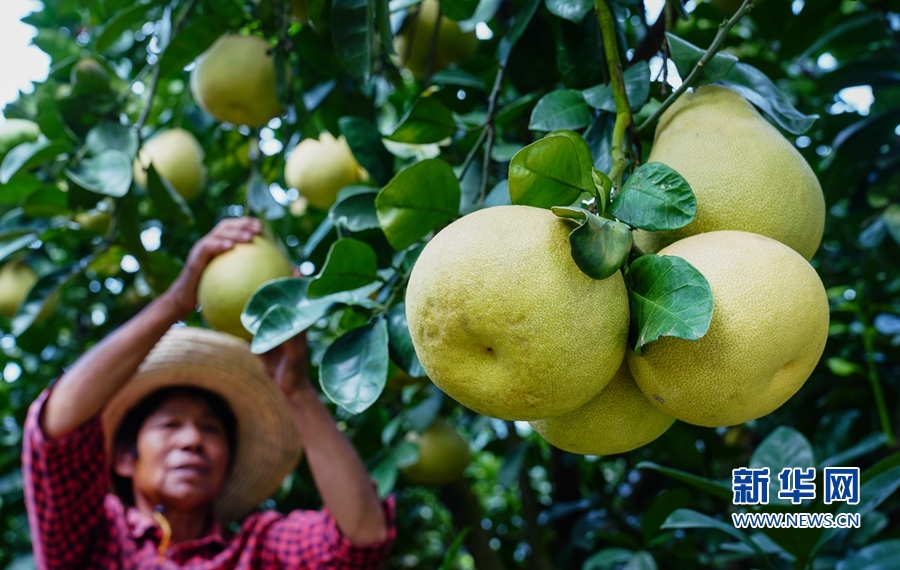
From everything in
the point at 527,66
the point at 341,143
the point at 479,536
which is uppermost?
the point at 527,66

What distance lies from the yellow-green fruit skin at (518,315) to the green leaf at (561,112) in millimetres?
252

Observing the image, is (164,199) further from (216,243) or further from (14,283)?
(14,283)

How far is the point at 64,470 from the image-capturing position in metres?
1.84

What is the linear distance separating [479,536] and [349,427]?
51 centimetres

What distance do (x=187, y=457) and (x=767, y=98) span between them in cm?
166

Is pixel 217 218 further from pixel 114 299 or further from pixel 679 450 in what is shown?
pixel 679 450

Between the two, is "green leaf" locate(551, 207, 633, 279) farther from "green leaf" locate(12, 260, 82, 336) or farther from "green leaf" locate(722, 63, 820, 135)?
"green leaf" locate(12, 260, 82, 336)

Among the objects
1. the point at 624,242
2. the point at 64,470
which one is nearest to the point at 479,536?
the point at 64,470

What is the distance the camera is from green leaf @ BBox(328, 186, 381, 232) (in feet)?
3.60

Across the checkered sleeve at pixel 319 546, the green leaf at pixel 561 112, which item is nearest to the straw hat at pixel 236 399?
the checkered sleeve at pixel 319 546

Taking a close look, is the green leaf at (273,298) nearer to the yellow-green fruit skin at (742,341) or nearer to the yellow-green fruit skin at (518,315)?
the yellow-green fruit skin at (518,315)

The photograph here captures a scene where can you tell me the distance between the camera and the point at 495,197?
943 mm

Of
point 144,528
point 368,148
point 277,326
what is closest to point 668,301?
point 277,326

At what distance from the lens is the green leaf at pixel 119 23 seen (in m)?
1.54
